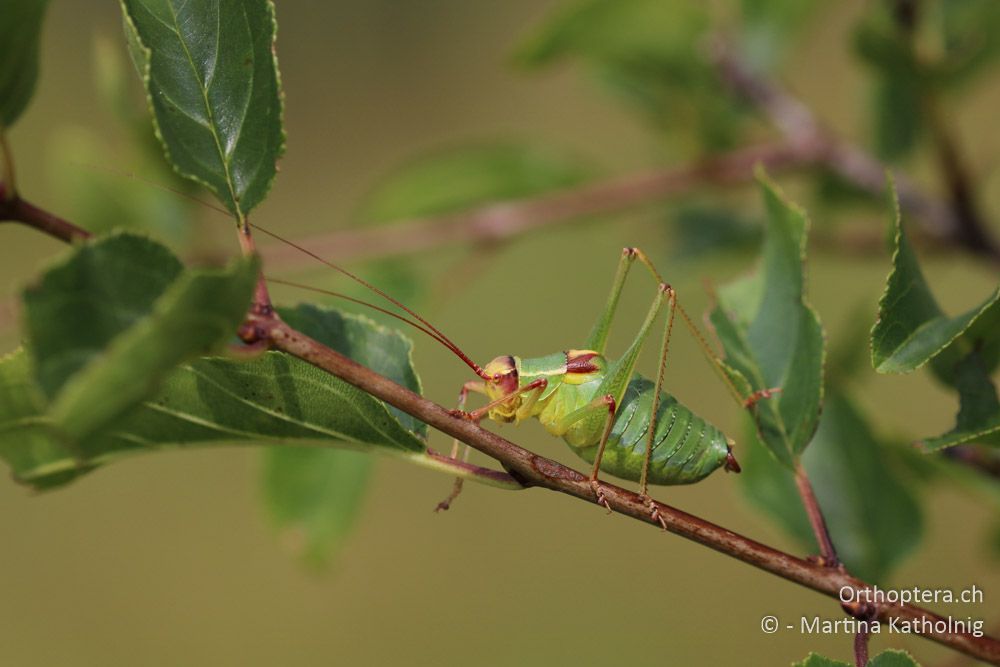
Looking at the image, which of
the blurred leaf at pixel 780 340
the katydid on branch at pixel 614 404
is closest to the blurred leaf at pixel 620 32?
the katydid on branch at pixel 614 404

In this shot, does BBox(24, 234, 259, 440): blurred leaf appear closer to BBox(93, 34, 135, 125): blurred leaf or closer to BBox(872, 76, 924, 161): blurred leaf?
BBox(93, 34, 135, 125): blurred leaf

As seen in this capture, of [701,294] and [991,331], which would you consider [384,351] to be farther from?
[701,294]

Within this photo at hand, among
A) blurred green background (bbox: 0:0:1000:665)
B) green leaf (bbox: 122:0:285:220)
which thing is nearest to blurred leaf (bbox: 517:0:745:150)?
green leaf (bbox: 122:0:285:220)

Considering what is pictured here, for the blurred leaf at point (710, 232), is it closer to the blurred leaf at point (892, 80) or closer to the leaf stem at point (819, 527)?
the blurred leaf at point (892, 80)

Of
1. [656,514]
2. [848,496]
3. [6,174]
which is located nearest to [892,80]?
[848,496]

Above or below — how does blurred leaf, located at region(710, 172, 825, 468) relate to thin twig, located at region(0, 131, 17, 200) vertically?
above

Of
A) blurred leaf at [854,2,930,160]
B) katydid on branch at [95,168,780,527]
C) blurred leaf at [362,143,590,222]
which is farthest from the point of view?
blurred leaf at [362,143,590,222]

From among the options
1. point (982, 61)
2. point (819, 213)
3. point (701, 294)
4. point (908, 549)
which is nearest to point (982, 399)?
point (908, 549)
